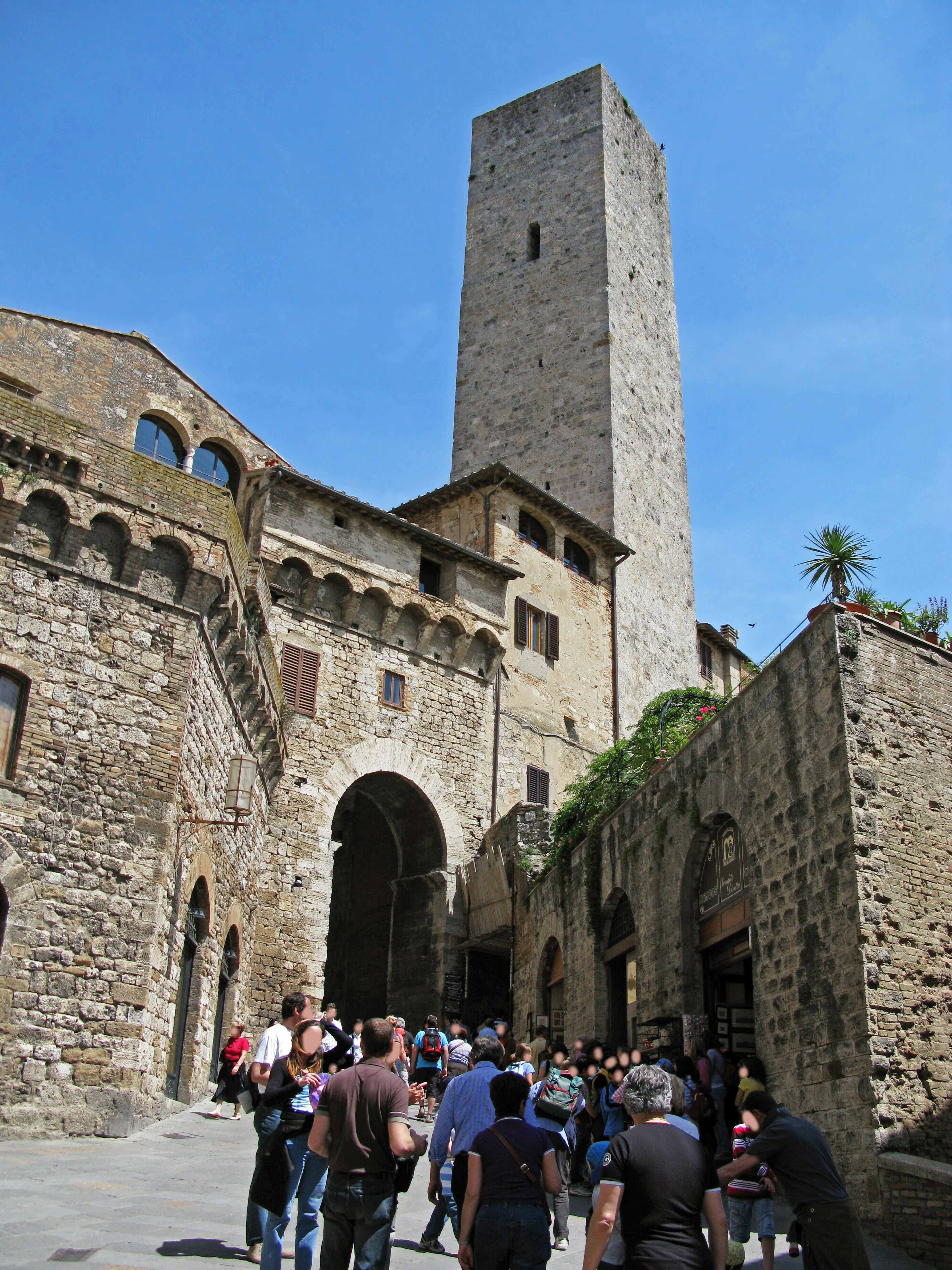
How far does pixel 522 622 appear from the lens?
89.3ft

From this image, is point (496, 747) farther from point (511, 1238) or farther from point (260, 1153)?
point (511, 1238)

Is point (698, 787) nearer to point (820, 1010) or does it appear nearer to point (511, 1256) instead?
point (820, 1010)

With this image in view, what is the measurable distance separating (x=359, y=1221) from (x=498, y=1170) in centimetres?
67

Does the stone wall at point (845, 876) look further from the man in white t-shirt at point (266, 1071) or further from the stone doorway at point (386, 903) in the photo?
the stone doorway at point (386, 903)

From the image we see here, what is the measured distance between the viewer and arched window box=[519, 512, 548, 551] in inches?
1125

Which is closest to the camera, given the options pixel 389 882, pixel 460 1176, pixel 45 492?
pixel 460 1176

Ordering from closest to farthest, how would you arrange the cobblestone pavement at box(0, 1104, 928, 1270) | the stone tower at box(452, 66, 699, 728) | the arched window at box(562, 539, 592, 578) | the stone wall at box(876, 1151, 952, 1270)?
the cobblestone pavement at box(0, 1104, 928, 1270) → the stone wall at box(876, 1151, 952, 1270) → the arched window at box(562, 539, 592, 578) → the stone tower at box(452, 66, 699, 728)

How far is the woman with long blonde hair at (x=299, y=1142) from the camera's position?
18.2 feet

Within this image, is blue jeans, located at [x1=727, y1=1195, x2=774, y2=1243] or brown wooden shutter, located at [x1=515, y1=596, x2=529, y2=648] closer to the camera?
blue jeans, located at [x1=727, y1=1195, x2=774, y2=1243]

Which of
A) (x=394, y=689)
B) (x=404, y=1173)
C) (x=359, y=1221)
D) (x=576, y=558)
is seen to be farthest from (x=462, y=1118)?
(x=576, y=558)

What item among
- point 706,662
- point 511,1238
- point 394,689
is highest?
point 706,662

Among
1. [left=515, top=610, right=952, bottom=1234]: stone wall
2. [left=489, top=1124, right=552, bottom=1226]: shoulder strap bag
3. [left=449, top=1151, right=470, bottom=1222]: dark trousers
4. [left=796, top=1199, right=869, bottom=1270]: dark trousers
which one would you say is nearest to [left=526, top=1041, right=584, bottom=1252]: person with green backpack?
[left=449, top=1151, right=470, bottom=1222]: dark trousers

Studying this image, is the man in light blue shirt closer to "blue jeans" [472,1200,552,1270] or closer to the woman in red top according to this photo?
"blue jeans" [472,1200,552,1270]

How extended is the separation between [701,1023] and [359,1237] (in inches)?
335
